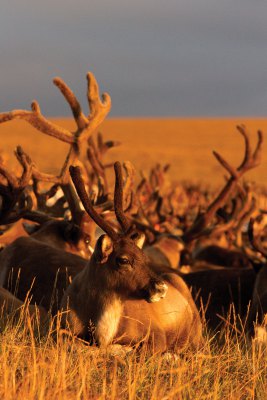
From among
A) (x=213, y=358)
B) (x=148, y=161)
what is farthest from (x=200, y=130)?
(x=213, y=358)

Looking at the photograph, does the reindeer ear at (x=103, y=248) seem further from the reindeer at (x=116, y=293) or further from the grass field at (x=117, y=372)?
the grass field at (x=117, y=372)

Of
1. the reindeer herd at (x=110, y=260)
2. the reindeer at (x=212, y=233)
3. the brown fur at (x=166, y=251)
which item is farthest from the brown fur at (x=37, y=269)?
the brown fur at (x=166, y=251)

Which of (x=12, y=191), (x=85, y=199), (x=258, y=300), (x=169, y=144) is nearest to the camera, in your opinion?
(x=85, y=199)

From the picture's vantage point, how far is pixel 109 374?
5.44 meters

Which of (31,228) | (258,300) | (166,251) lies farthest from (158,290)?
(166,251)

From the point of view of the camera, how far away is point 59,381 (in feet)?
15.4

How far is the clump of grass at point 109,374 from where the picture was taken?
4695mm

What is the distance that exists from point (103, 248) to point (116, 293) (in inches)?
12.8

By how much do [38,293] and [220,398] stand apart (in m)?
3.35

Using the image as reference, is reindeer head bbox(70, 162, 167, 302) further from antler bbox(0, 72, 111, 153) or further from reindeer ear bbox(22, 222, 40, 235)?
antler bbox(0, 72, 111, 153)

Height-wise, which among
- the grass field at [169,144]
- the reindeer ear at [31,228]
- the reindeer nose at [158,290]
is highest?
the grass field at [169,144]

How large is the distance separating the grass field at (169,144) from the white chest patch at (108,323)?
39.8 metres

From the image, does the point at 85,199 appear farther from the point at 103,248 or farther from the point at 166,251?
the point at 166,251

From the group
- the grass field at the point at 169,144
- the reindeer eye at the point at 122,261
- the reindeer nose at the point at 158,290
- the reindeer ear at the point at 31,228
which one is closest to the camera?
the reindeer nose at the point at 158,290
